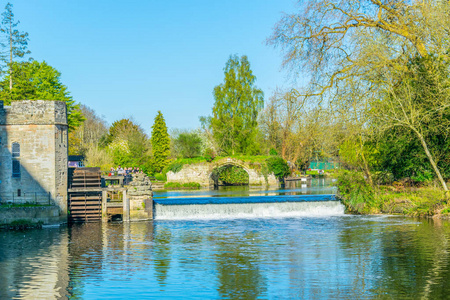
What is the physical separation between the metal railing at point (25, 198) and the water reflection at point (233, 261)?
2022 mm

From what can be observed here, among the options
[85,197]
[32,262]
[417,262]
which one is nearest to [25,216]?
[85,197]

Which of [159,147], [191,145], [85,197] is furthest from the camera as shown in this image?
[191,145]

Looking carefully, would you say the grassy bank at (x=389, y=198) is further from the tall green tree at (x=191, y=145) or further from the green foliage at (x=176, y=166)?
the tall green tree at (x=191, y=145)

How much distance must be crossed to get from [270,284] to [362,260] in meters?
3.87

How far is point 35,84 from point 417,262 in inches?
1614

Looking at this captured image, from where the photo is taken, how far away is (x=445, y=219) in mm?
22578

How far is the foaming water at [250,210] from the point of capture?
27.0 meters

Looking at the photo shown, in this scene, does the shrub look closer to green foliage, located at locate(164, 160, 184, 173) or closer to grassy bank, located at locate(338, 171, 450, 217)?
green foliage, located at locate(164, 160, 184, 173)

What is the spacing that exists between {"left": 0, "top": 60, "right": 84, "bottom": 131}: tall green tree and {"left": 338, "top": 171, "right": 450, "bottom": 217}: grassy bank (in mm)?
29879

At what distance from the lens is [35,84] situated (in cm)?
4762

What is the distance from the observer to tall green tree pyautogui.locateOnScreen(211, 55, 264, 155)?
6278cm

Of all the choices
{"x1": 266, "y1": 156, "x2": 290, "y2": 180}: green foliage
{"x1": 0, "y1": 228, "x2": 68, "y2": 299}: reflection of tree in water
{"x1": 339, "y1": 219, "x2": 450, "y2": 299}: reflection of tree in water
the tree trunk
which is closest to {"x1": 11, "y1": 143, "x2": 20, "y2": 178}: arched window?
{"x1": 0, "y1": 228, "x2": 68, "y2": 299}: reflection of tree in water

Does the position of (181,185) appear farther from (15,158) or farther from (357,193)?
(15,158)

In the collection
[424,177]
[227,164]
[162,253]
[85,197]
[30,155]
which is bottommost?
[162,253]
